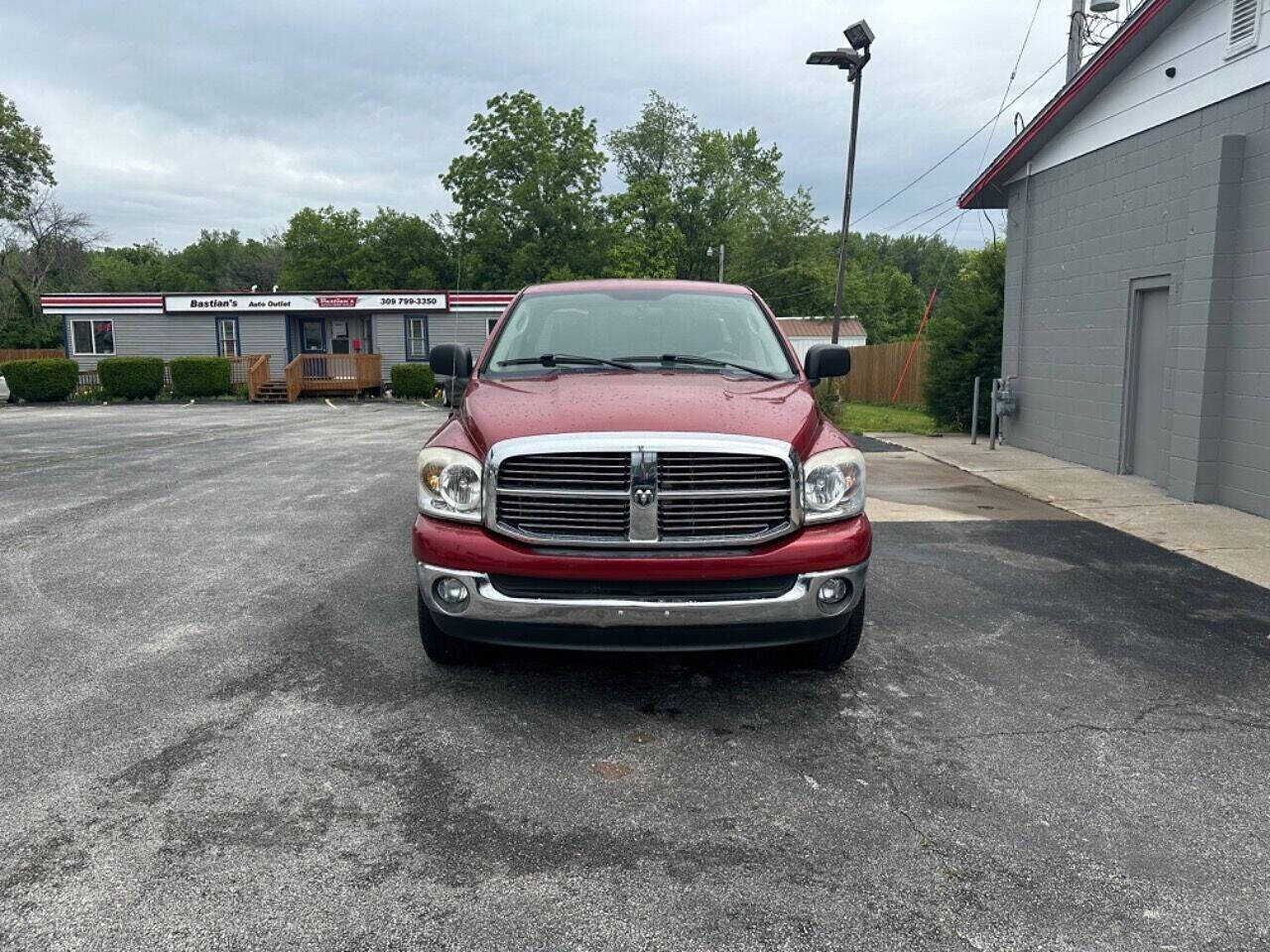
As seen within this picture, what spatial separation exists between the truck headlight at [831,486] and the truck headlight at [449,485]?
1325mm

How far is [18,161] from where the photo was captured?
161ft

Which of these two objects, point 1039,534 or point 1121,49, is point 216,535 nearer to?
point 1039,534

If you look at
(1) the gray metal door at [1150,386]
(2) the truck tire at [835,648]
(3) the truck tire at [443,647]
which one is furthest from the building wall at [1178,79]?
(3) the truck tire at [443,647]

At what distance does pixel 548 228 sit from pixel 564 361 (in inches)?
1917

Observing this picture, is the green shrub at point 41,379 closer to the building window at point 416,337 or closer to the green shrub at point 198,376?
the green shrub at point 198,376

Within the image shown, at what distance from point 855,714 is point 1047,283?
1089 cm

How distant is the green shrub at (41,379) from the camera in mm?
31000

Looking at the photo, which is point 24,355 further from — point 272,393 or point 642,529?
point 642,529

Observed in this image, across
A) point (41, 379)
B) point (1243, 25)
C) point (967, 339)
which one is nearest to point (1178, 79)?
point (1243, 25)

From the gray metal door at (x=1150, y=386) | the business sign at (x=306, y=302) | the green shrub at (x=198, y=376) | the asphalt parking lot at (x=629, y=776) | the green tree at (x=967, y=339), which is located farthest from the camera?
the business sign at (x=306, y=302)

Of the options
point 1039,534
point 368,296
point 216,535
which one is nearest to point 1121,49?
point 1039,534

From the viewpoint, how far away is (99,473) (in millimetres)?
11680

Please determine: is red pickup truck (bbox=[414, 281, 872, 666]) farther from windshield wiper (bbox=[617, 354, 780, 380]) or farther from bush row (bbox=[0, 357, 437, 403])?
bush row (bbox=[0, 357, 437, 403])

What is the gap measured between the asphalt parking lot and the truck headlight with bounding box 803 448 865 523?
0.85 metres
